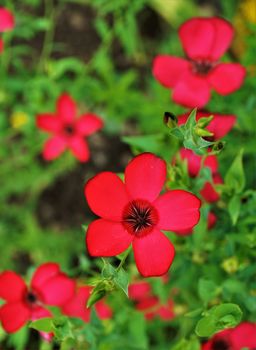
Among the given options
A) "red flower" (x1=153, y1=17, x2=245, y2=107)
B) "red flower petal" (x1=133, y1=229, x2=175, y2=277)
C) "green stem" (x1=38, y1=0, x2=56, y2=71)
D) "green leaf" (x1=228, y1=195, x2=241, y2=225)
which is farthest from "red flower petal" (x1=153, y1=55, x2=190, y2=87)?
"green stem" (x1=38, y1=0, x2=56, y2=71)

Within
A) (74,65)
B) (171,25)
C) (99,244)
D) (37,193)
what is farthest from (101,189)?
(171,25)

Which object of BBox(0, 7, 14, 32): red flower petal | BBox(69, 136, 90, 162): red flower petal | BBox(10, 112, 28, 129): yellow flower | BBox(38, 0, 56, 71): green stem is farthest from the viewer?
BBox(38, 0, 56, 71): green stem

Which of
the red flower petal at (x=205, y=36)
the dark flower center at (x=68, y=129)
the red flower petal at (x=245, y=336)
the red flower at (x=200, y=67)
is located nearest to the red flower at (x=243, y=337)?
the red flower petal at (x=245, y=336)

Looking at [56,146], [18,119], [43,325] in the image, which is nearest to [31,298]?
[43,325]

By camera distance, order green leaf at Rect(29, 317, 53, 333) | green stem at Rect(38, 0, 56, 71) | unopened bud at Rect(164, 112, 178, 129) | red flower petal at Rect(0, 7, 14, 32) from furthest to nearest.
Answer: green stem at Rect(38, 0, 56, 71), red flower petal at Rect(0, 7, 14, 32), green leaf at Rect(29, 317, 53, 333), unopened bud at Rect(164, 112, 178, 129)

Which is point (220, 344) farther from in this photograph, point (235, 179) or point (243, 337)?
point (235, 179)

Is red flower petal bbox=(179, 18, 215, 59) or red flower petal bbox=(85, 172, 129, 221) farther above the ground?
red flower petal bbox=(179, 18, 215, 59)

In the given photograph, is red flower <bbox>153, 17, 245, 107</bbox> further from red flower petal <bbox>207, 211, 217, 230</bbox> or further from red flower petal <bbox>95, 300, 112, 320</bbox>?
red flower petal <bbox>95, 300, 112, 320</bbox>
